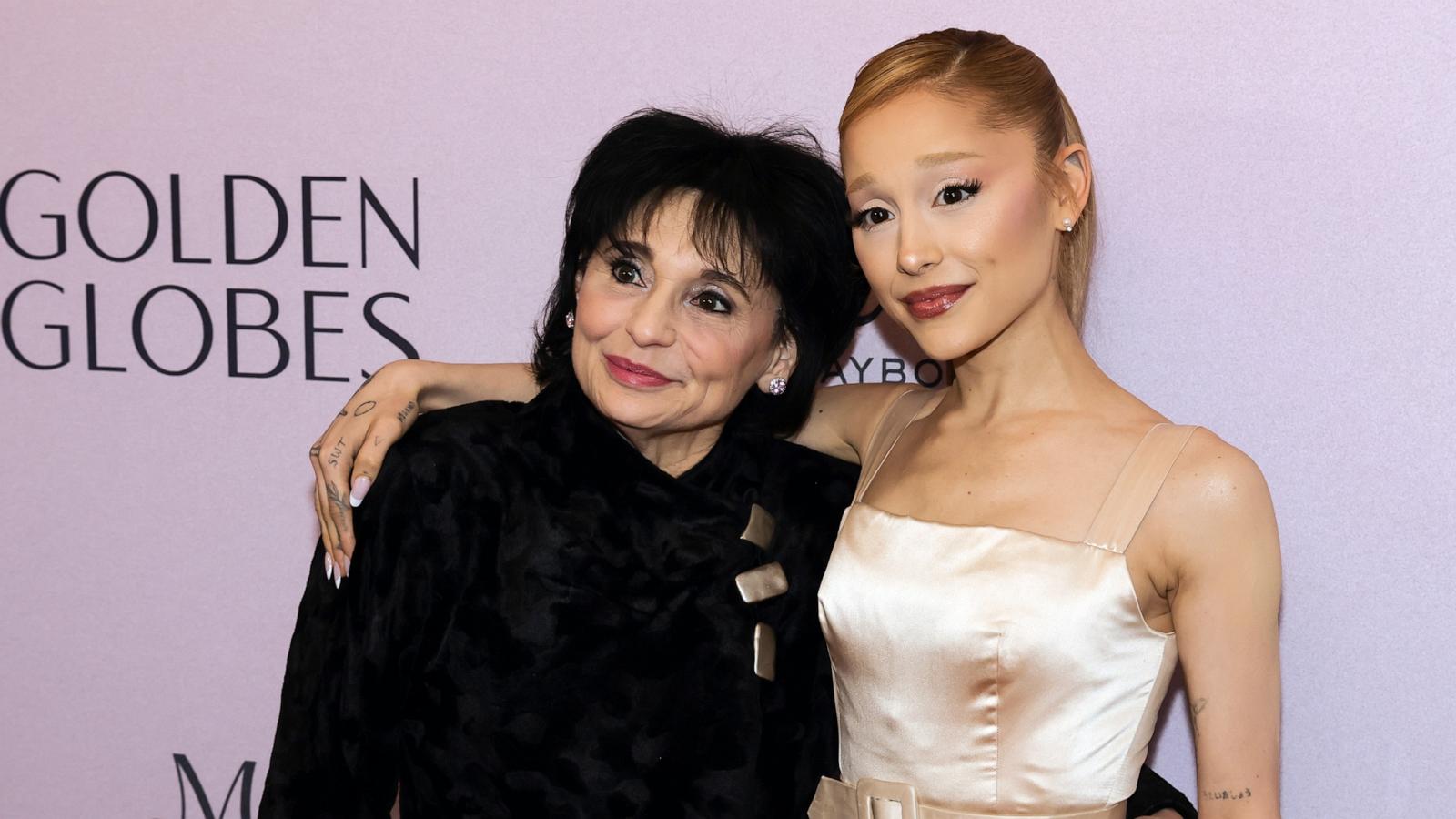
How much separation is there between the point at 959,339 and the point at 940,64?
0.93 feet

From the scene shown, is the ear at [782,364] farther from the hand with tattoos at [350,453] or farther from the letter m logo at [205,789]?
the letter m logo at [205,789]

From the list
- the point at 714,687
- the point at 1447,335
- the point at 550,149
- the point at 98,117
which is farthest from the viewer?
the point at 98,117

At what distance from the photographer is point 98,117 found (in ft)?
6.72

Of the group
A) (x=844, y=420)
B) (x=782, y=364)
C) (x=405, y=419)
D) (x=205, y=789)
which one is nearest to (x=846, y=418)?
(x=844, y=420)

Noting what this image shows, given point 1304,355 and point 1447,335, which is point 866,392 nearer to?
point 1304,355

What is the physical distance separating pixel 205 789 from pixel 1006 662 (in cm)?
139

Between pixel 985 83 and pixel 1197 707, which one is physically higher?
pixel 985 83

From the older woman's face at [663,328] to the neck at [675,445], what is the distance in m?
0.05

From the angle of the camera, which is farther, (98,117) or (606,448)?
(98,117)

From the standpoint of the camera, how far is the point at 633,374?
147 centimetres

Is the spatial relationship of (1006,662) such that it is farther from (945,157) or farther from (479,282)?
(479,282)

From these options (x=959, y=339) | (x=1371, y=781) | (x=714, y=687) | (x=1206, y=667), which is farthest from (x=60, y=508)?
(x=1371, y=781)

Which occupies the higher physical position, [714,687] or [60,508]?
[60,508]

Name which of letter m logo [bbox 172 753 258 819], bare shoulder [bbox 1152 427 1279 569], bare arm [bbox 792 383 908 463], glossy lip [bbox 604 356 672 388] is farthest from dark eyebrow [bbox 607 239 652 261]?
letter m logo [bbox 172 753 258 819]
